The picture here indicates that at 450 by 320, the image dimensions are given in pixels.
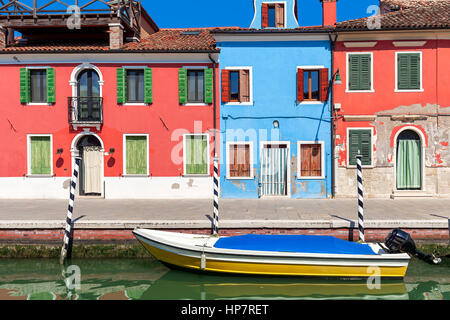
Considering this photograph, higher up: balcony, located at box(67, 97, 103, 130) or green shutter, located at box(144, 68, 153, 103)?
green shutter, located at box(144, 68, 153, 103)

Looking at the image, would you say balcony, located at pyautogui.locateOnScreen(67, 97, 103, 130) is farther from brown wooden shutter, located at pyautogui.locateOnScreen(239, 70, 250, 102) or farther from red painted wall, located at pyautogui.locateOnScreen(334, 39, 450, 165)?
red painted wall, located at pyautogui.locateOnScreen(334, 39, 450, 165)

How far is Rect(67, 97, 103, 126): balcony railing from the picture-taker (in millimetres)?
14214

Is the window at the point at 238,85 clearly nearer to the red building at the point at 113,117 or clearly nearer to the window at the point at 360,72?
the red building at the point at 113,117

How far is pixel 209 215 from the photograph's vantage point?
985 cm

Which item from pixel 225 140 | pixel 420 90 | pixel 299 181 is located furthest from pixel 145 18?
pixel 420 90

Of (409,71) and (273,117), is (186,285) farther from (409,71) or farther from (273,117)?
(409,71)

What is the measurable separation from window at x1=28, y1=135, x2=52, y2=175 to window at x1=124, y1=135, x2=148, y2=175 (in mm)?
3218

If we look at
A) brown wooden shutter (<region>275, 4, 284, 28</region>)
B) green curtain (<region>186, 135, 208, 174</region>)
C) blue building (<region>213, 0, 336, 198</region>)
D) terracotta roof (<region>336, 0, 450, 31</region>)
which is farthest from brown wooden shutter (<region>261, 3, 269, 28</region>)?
green curtain (<region>186, 135, 208, 174</region>)

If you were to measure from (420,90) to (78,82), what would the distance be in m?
14.0

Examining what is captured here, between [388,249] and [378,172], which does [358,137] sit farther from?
[388,249]

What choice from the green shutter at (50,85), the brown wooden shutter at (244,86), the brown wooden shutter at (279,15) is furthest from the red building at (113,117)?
the brown wooden shutter at (279,15)

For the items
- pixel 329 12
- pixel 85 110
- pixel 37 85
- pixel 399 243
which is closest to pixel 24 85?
pixel 37 85

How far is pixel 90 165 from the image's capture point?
48.4 ft
